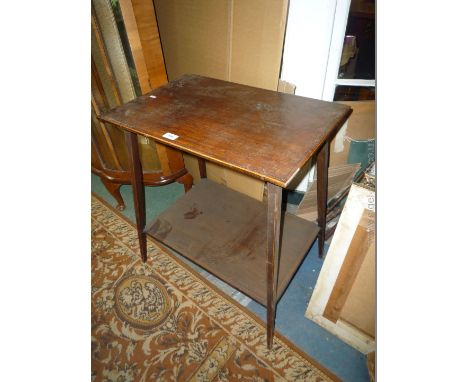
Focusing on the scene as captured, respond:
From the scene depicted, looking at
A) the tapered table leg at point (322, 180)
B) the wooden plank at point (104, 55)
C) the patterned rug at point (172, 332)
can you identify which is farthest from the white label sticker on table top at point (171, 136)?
the patterned rug at point (172, 332)

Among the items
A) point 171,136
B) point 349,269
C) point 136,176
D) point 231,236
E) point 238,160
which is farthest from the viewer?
point 231,236

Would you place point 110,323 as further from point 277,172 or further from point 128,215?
point 277,172

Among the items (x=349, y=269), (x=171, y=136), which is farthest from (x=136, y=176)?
(x=349, y=269)

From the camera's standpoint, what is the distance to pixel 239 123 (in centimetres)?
96

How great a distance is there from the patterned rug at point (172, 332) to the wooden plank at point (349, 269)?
247 millimetres

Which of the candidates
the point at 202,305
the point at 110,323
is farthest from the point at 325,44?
the point at 110,323

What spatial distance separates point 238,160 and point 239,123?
0.74 ft

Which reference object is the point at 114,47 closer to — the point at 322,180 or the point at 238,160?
the point at 238,160

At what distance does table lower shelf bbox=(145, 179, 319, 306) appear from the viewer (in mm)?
1221

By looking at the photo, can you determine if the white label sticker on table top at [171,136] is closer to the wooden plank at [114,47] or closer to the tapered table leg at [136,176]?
the tapered table leg at [136,176]

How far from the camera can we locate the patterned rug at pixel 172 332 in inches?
46.8
